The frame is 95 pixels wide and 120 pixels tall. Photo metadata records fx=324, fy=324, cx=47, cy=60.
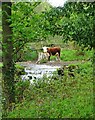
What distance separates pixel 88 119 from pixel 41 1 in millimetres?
2211

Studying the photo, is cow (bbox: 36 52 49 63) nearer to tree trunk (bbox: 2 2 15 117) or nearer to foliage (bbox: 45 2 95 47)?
tree trunk (bbox: 2 2 15 117)

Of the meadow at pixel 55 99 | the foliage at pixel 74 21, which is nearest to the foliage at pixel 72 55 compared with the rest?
the meadow at pixel 55 99

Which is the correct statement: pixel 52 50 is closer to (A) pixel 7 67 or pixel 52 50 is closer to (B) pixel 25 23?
(A) pixel 7 67

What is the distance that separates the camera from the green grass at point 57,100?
3.60 meters

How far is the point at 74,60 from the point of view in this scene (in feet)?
33.3

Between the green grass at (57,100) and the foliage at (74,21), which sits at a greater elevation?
the foliage at (74,21)

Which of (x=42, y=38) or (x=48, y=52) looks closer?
(x=42, y=38)

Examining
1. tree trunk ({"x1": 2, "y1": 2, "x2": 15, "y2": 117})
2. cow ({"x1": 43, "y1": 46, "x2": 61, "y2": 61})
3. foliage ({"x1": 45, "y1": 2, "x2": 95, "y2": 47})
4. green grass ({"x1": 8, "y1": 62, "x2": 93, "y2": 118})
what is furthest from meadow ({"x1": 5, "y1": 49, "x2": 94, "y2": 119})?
cow ({"x1": 43, "y1": 46, "x2": 61, "y2": 61})

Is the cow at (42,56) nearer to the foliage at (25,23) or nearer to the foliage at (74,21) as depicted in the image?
the foliage at (25,23)

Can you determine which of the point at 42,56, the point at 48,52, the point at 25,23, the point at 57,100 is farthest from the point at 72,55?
the point at 57,100

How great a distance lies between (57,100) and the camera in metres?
4.23

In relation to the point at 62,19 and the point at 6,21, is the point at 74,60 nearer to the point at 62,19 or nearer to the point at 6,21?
the point at 6,21

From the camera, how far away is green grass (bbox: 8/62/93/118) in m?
3.60

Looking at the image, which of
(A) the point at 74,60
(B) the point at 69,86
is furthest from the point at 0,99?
(A) the point at 74,60
